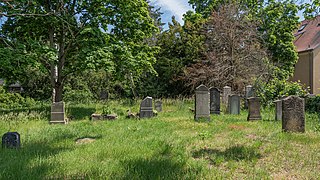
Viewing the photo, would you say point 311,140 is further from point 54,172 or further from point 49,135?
point 49,135

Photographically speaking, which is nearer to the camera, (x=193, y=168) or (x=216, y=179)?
(x=216, y=179)

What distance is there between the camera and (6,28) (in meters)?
13.7

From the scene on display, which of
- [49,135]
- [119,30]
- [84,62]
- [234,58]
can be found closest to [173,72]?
[234,58]

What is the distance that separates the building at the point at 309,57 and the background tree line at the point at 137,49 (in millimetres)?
3689

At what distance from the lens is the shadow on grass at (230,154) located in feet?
16.4

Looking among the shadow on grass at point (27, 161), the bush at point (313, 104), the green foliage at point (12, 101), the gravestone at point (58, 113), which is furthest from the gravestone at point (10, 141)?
the green foliage at point (12, 101)

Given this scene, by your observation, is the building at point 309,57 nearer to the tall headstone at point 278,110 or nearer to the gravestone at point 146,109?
the tall headstone at point 278,110

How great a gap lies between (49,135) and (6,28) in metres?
8.87

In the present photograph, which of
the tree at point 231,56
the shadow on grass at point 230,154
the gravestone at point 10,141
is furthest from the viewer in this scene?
the tree at point 231,56

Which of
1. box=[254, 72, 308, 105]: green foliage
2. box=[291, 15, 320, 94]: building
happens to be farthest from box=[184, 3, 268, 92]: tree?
box=[291, 15, 320, 94]: building

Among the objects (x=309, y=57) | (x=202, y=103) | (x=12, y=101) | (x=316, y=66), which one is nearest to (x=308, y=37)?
(x=309, y=57)

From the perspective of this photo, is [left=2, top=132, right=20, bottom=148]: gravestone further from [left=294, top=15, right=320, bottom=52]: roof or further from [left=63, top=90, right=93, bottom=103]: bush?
[left=294, top=15, right=320, bottom=52]: roof

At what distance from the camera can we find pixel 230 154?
208 inches

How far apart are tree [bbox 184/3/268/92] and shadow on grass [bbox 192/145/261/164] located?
13529mm
